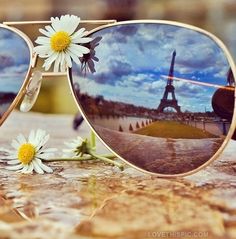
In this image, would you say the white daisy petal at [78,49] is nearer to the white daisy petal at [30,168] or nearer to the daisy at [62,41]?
the daisy at [62,41]

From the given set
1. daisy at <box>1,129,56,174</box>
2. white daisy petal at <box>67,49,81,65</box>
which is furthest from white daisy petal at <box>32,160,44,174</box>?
white daisy petal at <box>67,49,81,65</box>

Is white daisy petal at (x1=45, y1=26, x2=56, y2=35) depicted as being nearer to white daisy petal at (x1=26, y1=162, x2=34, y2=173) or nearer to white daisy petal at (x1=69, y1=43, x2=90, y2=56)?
white daisy petal at (x1=69, y1=43, x2=90, y2=56)

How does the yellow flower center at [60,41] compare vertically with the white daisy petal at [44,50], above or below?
above

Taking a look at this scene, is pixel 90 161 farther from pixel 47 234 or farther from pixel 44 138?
pixel 47 234

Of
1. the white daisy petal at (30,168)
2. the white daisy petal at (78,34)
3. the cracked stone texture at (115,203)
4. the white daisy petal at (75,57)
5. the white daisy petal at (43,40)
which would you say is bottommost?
the cracked stone texture at (115,203)

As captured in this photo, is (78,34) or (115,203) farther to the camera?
(78,34)

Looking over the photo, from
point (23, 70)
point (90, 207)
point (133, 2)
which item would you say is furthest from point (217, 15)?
point (90, 207)

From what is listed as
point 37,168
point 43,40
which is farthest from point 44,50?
point 37,168

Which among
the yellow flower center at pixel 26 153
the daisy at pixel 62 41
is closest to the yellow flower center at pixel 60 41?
the daisy at pixel 62 41

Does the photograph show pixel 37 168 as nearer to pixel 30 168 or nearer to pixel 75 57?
pixel 30 168
